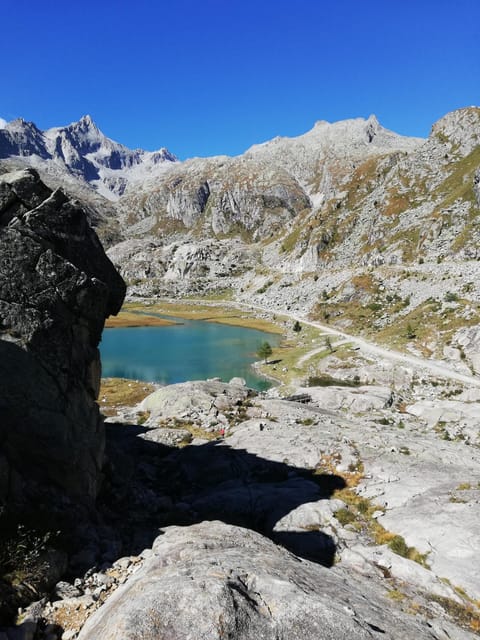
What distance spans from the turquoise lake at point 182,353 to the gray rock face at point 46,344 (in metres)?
56.7

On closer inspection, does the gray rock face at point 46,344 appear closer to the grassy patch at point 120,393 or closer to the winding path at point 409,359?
the grassy patch at point 120,393

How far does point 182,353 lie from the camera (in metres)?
103

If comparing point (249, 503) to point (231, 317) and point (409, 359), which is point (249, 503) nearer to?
point (409, 359)

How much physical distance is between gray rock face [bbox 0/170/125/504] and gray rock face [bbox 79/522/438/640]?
595cm

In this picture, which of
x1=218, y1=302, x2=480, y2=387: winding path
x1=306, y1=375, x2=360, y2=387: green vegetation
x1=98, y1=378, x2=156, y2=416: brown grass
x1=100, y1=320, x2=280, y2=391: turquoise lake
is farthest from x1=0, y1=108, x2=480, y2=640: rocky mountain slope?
x1=100, y1=320, x2=280, y2=391: turquoise lake

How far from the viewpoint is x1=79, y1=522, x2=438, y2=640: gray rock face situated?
29.4 ft

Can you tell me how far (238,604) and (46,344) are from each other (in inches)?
497

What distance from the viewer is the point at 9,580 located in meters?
10.8

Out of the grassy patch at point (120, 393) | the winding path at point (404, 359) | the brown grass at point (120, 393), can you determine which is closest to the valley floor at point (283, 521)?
the winding path at point (404, 359)

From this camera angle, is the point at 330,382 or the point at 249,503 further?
the point at 330,382

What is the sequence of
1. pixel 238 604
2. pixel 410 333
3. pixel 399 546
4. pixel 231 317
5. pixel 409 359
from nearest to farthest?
pixel 238 604, pixel 399 546, pixel 409 359, pixel 410 333, pixel 231 317

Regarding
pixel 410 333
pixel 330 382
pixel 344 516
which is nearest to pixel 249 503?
pixel 344 516

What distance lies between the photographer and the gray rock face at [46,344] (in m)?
15.3

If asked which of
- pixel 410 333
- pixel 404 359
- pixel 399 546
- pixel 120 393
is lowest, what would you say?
A: pixel 120 393
